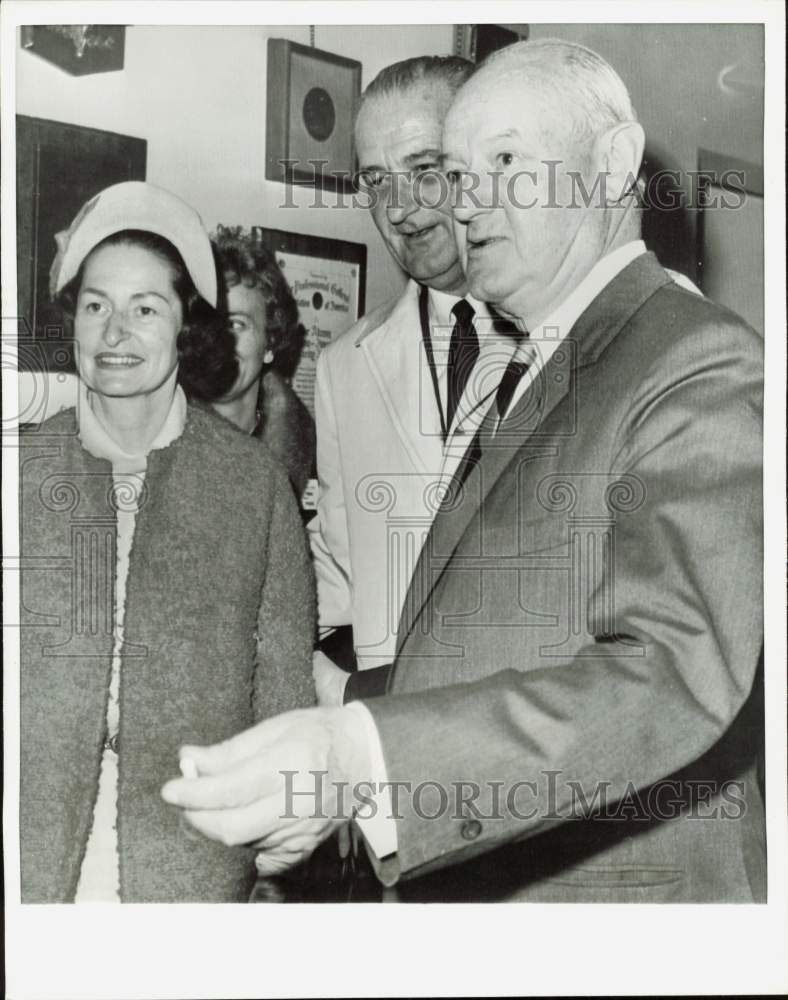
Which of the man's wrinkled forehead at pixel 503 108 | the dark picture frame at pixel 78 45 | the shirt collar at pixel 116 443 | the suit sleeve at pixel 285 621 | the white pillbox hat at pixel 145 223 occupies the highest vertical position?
the dark picture frame at pixel 78 45

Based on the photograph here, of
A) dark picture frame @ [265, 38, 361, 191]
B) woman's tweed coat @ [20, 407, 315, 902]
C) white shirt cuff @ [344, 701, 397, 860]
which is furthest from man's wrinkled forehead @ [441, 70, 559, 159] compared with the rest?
white shirt cuff @ [344, 701, 397, 860]

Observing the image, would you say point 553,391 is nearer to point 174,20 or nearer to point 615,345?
point 615,345

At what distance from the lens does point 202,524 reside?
59.4 inches

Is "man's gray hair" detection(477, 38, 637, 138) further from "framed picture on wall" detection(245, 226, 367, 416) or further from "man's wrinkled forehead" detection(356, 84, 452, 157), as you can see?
"framed picture on wall" detection(245, 226, 367, 416)

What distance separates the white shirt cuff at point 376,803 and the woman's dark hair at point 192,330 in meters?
0.50

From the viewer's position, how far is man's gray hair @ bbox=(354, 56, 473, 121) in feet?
4.93

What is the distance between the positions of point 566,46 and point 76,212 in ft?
2.41

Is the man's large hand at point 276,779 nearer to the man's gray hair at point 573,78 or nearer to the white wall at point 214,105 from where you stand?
the white wall at point 214,105

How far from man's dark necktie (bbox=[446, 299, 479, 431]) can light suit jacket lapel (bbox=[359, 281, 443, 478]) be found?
27 millimetres

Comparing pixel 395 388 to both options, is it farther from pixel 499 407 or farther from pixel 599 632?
pixel 599 632

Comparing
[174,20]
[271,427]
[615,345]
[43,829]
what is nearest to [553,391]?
[615,345]

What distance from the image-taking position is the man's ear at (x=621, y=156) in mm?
1493

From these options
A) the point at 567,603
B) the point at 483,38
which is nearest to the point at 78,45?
the point at 483,38

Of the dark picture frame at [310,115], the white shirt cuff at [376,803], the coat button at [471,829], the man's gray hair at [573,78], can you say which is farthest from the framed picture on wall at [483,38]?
the coat button at [471,829]
